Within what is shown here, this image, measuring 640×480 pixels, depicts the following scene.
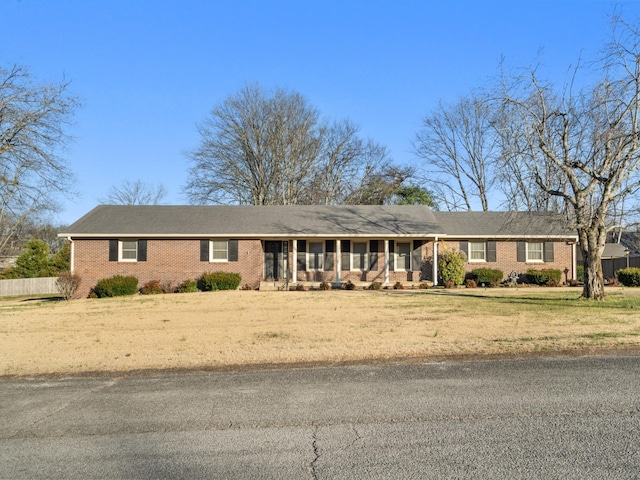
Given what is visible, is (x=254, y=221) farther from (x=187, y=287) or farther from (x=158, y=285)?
(x=158, y=285)

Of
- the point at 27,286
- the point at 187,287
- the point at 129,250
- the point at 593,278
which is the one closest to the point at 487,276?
the point at 593,278

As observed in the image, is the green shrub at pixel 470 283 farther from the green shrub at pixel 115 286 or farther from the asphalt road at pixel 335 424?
the asphalt road at pixel 335 424

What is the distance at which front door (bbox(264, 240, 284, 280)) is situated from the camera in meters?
27.5

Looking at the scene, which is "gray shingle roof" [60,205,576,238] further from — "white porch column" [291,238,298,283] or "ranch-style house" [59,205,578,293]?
"white porch column" [291,238,298,283]

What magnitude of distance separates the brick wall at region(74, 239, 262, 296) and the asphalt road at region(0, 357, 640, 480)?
18462 mm

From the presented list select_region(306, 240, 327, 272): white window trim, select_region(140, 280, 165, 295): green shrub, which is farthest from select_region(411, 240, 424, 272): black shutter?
select_region(140, 280, 165, 295): green shrub

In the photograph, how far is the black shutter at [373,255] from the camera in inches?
1099

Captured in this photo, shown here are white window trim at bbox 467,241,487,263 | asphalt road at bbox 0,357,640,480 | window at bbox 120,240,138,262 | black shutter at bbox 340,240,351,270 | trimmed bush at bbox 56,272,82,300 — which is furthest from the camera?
white window trim at bbox 467,241,487,263

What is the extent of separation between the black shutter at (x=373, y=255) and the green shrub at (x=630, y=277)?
12.6m

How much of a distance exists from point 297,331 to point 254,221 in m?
16.5

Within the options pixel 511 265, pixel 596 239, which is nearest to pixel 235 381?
pixel 596 239

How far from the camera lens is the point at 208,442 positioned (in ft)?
16.6

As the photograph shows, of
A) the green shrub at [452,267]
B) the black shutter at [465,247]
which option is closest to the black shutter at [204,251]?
the green shrub at [452,267]

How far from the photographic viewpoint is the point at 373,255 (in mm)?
27969
